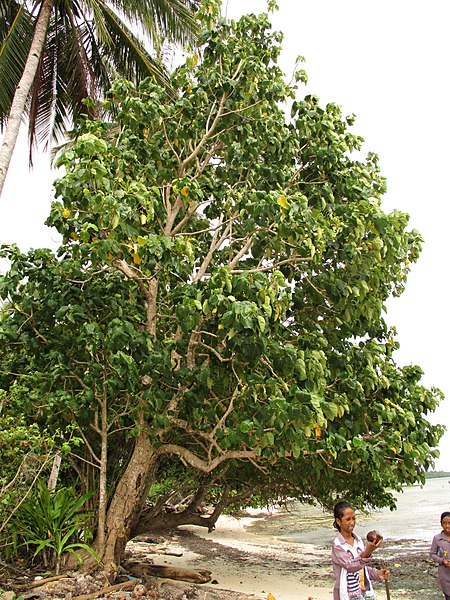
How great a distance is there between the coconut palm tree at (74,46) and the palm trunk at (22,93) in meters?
0.03

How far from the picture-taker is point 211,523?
26.8 feet

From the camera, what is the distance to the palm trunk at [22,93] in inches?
267

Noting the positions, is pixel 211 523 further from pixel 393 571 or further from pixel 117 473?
pixel 393 571

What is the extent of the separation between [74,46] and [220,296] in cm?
627

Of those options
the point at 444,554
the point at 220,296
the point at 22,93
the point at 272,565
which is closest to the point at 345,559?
the point at 444,554

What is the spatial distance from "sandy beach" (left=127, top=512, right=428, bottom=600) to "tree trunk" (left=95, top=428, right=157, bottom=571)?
5.49 feet

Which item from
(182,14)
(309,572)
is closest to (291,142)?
(182,14)

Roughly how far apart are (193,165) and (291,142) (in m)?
1.38

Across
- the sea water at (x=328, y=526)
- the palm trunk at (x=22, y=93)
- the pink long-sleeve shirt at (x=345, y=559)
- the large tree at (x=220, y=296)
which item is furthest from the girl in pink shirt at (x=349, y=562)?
the sea water at (x=328, y=526)

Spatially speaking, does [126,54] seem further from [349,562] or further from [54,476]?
[349,562]

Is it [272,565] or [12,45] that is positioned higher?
[12,45]

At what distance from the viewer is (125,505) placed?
5.97 metres

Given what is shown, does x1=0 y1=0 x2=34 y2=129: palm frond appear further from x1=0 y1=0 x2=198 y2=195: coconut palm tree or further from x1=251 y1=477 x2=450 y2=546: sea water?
x1=251 y1=477 x2=450 y2=546: sea water

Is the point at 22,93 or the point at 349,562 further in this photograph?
the point at 22,93
